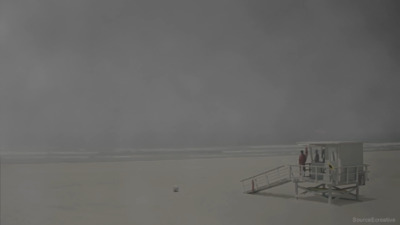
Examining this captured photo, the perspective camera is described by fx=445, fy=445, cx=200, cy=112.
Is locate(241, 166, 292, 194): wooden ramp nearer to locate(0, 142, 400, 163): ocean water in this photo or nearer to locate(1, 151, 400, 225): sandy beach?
locate(1, 151, 400, 225): sandy beach

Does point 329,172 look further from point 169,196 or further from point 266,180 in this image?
point 169,196

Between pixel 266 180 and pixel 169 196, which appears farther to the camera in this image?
pixel 266 180

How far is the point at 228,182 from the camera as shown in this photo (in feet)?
14.8

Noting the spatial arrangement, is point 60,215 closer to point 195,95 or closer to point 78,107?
point 78,107

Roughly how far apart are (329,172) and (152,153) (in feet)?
5.69

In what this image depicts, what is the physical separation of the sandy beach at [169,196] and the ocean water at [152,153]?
0.06 m

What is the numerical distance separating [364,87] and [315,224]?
1585 millimetres

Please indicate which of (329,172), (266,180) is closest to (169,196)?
(266,180)

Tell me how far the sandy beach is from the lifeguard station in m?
0.09

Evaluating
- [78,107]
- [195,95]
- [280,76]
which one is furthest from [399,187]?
[78,107]

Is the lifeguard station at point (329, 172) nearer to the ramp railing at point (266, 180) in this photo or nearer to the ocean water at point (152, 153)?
the ramp railing at point (266, 180)

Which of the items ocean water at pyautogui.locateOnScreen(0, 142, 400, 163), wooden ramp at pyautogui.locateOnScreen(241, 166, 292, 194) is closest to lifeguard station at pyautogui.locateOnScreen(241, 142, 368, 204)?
wooden ramp at pyautogui.locateOnScreen(241, 166, 292, 194)

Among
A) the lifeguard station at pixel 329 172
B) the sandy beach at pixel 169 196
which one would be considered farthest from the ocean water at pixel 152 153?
the lifeguard station at pixel 329 172

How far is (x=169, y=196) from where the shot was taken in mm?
3998
